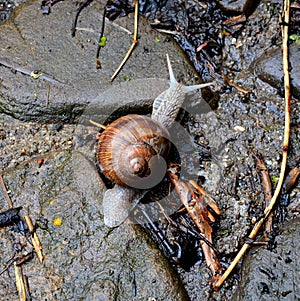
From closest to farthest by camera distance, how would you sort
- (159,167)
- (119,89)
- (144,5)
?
(159,167) < (119,89) < (144,5)

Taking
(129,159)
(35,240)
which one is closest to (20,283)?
(35,240)

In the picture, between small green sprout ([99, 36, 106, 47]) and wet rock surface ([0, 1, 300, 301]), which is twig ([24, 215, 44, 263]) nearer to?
wet rock surface ([0, 1, 300, 301])

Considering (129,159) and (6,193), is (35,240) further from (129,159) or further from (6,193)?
(129,159)

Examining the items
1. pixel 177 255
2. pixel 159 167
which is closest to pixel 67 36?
pixel 159 167

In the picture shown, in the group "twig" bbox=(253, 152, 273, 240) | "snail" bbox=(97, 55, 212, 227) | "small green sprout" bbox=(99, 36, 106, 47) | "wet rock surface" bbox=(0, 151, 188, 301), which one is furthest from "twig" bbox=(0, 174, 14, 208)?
"twig" bbox=(253, 152, 273, 240)

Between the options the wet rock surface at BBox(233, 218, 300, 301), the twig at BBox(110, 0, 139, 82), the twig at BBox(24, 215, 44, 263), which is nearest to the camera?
the wet rock surface at BBox(233, 218, 300, 301)

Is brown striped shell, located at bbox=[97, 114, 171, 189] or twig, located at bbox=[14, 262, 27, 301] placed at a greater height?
brown striped shell, located at bbox=[97, 114, 171, 189]

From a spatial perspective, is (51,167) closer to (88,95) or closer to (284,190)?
(88,95)
